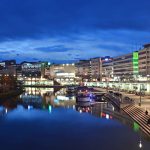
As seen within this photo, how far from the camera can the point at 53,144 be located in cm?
2980

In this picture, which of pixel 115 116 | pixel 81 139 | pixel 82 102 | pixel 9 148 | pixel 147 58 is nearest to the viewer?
pixel 9 148

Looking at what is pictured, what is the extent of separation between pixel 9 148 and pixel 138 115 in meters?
17.6

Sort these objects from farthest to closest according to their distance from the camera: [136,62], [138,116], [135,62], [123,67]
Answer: [123,67] < [135,62] < [136,62] < [138,116]

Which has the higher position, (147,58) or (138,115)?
(147,58)

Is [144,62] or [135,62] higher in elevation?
[135,62]

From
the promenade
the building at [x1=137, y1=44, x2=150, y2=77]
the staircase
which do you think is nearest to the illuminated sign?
the building at [x1=137, y1=44, x2=150, y2=77]

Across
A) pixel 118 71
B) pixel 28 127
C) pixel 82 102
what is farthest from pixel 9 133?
pixel 118 71

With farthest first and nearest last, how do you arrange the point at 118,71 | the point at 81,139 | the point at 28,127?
1. the point at 118,71
2. the point at 28,127
3. the point at 81,139

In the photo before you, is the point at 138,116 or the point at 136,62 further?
the point at 136,62

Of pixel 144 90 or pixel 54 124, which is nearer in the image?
pixel 54 124

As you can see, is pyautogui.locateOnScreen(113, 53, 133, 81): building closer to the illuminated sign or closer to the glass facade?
the illuminated sign

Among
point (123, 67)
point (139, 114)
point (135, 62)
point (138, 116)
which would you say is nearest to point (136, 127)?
point (138, 116)

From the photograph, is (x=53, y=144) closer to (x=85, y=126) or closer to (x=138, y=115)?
(x=85, y=126)

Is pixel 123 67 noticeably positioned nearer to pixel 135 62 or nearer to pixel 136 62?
pixel 135 62
